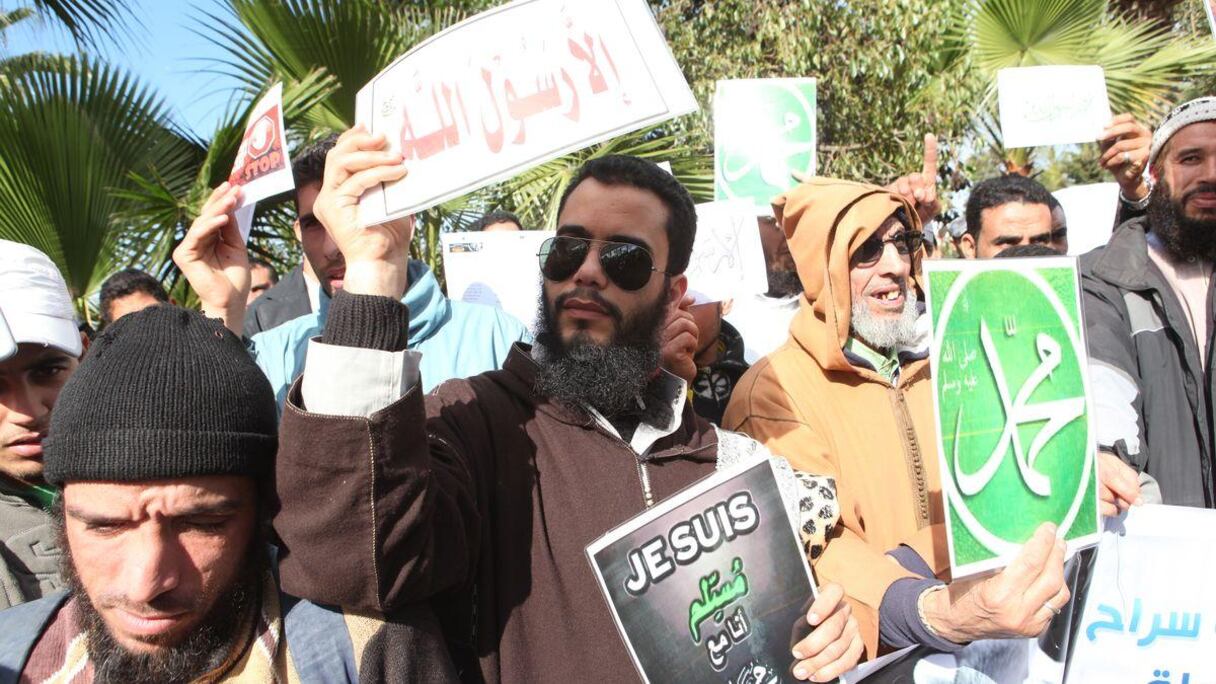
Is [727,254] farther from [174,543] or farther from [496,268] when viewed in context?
[174,543]

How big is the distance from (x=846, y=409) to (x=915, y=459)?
0.72 ft

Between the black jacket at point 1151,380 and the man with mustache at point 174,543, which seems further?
the black jacket at point 1151,380

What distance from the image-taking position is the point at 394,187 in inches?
61.8

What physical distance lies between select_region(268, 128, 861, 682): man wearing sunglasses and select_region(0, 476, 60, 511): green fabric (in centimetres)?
90

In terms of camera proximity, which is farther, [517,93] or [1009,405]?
[1009,405]

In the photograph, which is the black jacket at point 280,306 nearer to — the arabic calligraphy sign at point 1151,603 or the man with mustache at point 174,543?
the man with mustache at point 174,543

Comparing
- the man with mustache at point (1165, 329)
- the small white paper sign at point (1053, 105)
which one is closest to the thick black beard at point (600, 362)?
the man with mustache at point (1165, 329)


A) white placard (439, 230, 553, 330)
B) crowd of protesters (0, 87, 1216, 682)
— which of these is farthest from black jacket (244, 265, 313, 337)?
crowd of protesters (0, 87, 1216, 682)

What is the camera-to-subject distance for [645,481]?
1.89 m

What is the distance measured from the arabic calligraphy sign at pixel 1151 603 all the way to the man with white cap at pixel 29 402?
7.56 feet

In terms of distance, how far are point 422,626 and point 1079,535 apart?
1.32 m

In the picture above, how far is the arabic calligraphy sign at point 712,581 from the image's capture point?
64.6 inches

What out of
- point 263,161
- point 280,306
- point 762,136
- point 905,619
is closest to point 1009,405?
point 905,619

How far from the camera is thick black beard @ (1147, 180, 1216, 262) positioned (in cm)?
312
